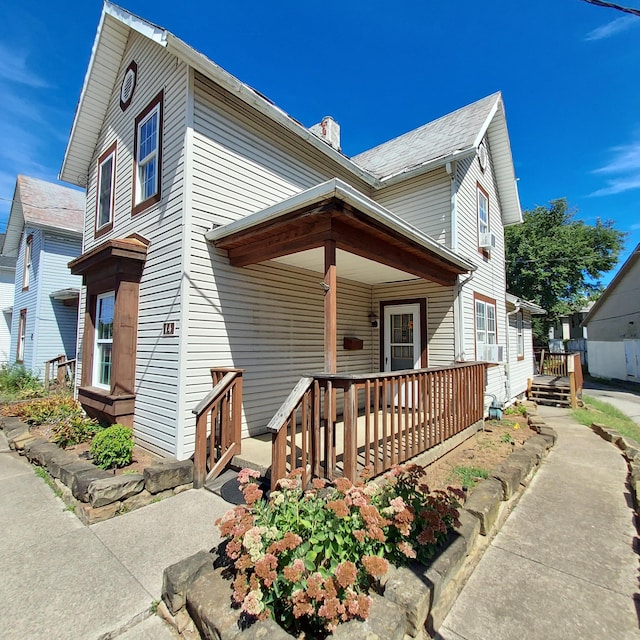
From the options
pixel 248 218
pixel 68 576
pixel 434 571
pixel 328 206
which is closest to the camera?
pixel 434 571

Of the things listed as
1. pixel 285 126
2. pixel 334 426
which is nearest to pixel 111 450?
pixel 334 426

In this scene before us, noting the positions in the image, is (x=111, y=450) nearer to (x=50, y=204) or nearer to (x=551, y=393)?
(x=551, y=393)

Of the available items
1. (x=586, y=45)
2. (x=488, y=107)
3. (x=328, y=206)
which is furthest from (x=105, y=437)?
(x=488, y=107)

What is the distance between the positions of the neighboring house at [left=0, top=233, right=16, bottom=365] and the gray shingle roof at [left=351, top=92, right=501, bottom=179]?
18.7 m

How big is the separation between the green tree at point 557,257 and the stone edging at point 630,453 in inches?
723

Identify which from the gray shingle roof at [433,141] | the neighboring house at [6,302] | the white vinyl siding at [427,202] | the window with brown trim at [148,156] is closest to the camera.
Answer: the window with brown trim at [148,156]

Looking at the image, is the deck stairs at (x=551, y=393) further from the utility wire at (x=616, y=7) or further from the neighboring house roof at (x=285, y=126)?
the utility wire at (x=616, y=7)

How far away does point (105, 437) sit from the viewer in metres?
4.60

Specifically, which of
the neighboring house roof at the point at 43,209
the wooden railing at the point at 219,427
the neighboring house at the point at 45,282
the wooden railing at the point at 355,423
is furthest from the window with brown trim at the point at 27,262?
the wooden railing at the point at 355,423

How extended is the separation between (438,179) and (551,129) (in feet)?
35.4

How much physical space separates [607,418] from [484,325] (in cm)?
473

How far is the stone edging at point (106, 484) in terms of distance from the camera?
3.56 meters

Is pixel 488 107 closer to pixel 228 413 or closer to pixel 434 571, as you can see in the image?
pixel 228 413

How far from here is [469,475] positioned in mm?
4469
